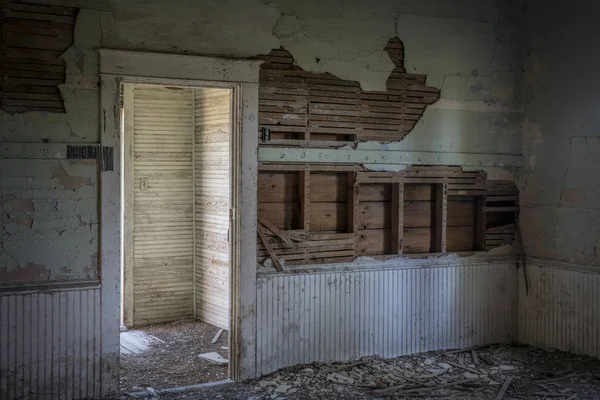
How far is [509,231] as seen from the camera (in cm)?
618

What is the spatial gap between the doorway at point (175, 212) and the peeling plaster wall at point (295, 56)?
5.74 feet

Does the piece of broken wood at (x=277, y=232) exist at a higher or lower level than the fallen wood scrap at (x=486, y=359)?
higher

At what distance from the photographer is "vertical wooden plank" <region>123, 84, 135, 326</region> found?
686 centimetres

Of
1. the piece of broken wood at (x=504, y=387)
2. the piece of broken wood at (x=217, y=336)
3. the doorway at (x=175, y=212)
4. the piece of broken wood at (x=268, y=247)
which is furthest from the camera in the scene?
the doorway at (x=175, y=212)

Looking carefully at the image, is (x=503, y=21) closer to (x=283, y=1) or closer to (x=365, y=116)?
(x=365, y=116)

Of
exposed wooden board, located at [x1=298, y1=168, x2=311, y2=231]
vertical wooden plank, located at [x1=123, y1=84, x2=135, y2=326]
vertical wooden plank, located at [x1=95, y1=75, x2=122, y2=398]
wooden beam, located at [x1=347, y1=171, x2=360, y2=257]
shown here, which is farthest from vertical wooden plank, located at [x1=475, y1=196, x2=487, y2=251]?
vertical wooden plank, located at [x1=123, y1=84, x2=135, y2=326]

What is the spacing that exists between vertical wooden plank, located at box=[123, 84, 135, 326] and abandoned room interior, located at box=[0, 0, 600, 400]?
0.07ft

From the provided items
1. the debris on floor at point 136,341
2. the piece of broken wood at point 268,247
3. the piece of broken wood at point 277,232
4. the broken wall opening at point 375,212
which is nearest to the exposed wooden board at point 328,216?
the broken wall opening at point 375,212

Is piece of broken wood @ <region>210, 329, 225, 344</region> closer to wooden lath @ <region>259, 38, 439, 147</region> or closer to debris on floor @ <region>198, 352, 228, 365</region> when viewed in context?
debris on floor @ <region>198, 352, 228, 365</region>

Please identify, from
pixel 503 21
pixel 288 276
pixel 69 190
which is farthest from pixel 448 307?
pixel 69 190

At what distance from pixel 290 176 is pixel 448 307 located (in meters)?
1.86

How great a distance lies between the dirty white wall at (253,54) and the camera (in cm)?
441

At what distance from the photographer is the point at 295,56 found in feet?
17.1

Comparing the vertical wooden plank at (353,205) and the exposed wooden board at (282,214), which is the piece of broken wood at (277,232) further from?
the vertical wooden plank at (353,205)
